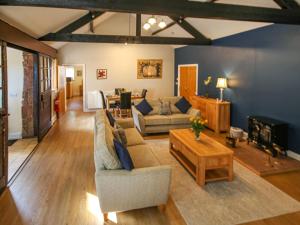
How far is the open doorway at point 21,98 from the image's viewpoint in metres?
5.56

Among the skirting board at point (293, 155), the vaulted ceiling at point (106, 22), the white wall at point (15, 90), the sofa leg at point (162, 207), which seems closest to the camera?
the sofa leg at point (162, 207)

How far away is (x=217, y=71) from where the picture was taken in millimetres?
7176

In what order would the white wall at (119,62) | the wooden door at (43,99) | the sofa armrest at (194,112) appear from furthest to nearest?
the white wall at (119,62)
the sofa armrest at (194,112)
the wooden door at (43,99)

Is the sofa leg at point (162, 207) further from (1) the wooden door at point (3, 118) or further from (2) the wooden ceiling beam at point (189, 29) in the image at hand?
(2) the wooden ceiling beam at point (189, 29)

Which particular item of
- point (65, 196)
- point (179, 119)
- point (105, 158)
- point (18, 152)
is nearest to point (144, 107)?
point (179, 119)

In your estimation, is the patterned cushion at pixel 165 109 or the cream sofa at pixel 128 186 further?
the patterned cushion at pixel 165 109

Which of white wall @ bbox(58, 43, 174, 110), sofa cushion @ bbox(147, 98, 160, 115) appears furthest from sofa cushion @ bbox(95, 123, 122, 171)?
white wall @ bbox(58, 43, 174, 110)

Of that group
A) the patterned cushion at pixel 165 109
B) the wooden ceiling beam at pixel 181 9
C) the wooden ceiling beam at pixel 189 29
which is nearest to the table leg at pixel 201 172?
the wooden ceiling beam at pixel 181 9

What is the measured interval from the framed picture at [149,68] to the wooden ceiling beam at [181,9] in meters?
6.73

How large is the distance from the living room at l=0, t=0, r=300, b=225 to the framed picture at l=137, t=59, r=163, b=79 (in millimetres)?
2090

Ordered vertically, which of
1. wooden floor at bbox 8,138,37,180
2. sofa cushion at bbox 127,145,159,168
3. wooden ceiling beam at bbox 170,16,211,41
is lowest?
wooden floor at bbox 8,138,37,180

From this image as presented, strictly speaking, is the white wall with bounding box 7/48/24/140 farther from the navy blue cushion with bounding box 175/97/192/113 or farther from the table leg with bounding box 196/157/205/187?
the table leg with bounding box 196/157/205/187

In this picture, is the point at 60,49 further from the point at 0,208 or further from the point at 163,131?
the point at 0,208

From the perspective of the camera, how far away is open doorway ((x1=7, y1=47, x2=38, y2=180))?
5559 millimetres
